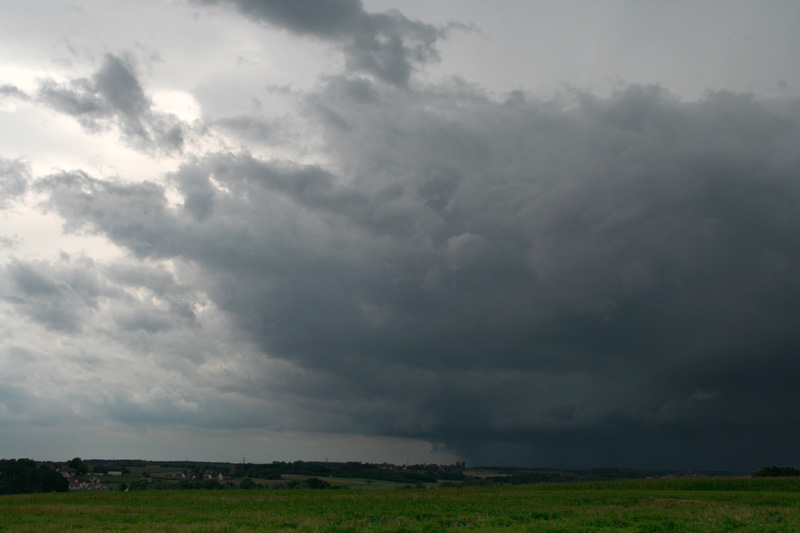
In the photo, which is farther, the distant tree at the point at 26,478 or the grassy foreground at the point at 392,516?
the distant tree at the point at 26,478

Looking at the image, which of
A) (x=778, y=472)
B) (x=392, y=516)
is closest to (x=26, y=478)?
(x=392, y=516)

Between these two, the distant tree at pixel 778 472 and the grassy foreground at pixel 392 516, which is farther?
the distant tree at pixel 778 472

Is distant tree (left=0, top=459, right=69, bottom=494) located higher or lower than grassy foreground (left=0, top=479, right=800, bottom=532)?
lower

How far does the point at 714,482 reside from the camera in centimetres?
9550

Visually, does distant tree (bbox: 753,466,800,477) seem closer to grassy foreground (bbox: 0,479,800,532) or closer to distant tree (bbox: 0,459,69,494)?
grassy foreground (bbox: 0,479,800,532)

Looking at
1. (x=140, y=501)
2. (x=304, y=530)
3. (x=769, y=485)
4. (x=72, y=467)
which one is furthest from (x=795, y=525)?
(x=72, y=467)

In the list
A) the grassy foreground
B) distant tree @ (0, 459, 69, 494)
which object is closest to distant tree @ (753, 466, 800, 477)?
the grassy foreground

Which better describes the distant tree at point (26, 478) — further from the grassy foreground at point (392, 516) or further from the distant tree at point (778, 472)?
the distant tree at point (778, 472)

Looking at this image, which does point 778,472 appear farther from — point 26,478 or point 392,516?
point 26,478

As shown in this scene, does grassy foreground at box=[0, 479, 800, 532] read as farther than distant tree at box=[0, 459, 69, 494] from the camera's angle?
No

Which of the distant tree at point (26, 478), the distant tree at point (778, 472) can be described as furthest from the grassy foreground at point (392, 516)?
the distant tree at point (778, 472)

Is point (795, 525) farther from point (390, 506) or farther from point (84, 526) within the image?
point (84, 526)

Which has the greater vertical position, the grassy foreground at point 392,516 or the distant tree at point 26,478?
the grassy foreground at point 392,516

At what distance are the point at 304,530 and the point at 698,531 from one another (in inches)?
832
